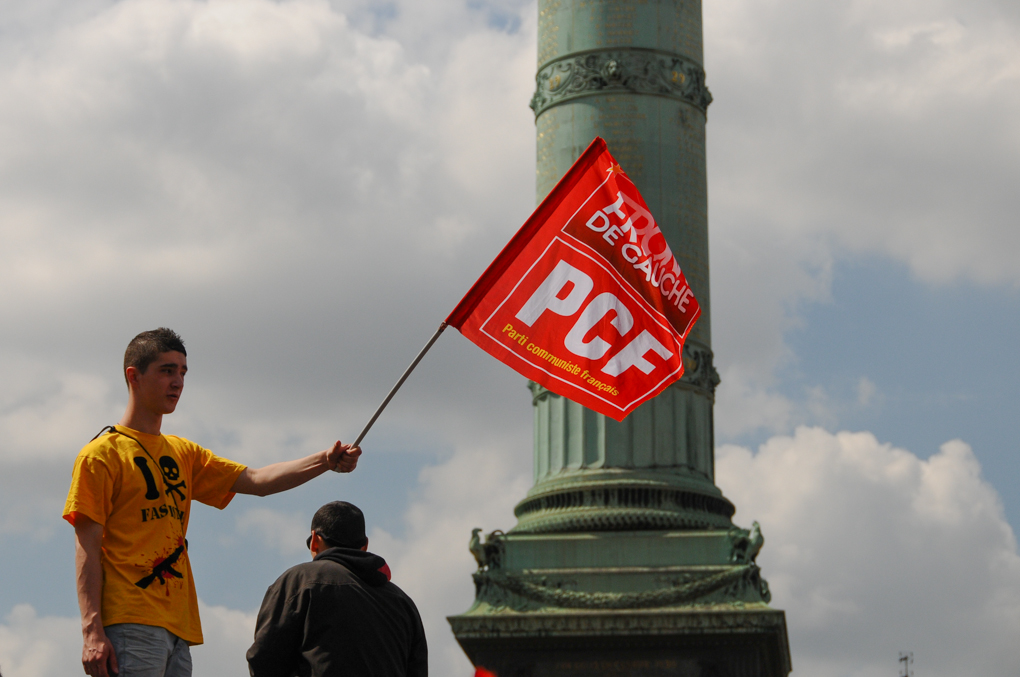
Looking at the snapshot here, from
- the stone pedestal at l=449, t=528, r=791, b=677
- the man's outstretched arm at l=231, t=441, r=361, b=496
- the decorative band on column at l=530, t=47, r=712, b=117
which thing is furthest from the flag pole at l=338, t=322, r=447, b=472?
the decorative band on column at l=530, t=47, r=712, b=117

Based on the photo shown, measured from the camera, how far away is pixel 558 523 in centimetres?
3156

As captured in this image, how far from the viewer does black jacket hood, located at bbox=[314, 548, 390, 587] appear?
8734mm

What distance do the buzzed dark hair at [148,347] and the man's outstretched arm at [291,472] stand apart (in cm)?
109

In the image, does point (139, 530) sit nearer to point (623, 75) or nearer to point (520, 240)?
point (520, 240)

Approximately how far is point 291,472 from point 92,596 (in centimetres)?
169

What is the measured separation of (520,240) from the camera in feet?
44.6

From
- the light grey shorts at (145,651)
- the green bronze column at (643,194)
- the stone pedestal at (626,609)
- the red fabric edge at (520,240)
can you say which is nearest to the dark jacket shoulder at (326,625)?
the light grey shorts at (145,651)

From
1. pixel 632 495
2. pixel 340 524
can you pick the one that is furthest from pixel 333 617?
pixel 632 495

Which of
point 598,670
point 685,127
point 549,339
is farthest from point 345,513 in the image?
point 685,127

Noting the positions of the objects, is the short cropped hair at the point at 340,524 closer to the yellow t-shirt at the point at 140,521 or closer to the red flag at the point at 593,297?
the yellow t-shirt at the point at 140,521

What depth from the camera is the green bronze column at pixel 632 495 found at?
97.8 feet

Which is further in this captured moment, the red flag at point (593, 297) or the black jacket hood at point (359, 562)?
the red flag at point (593, 297)

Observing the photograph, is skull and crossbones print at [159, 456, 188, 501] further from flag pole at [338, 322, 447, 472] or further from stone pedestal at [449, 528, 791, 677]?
stone pedestal at [449, 528, 791, 677]

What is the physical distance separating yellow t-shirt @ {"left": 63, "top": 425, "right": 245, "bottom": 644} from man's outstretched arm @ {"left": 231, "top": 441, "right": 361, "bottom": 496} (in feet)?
1.82
